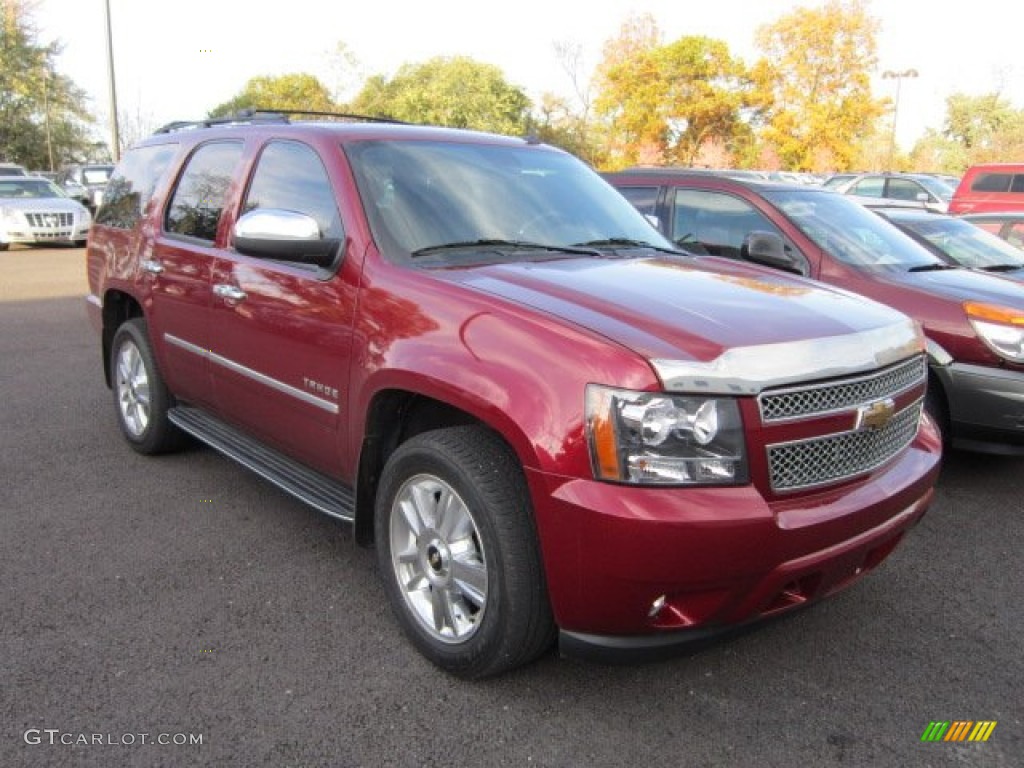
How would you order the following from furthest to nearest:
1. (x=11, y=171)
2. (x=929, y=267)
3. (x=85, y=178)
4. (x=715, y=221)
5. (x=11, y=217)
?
1. (x=85, y=178)
2. (x=11, y=171)
3. (x=11, y=217)
4. (x=715, y=221)
5. (x=929, y=267)

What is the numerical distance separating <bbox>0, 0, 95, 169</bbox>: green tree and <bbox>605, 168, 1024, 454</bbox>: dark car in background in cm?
4650

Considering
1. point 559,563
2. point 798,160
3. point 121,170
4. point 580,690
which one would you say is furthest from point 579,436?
point 798,160

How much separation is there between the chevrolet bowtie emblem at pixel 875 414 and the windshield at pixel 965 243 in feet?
13.2

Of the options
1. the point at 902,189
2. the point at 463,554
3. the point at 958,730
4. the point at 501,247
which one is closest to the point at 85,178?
the point at 902,189

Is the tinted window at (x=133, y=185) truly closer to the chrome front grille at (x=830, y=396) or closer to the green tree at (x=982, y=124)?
the chrome front grille at (x=830, y=396)

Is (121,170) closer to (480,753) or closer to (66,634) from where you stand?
(66,634)

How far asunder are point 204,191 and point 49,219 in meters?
17.0

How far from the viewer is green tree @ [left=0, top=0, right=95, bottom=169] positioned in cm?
4256

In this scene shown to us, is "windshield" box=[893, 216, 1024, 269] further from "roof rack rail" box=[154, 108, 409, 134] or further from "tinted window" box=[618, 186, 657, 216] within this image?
"roof rack rail" box=[154, 108, 409, 134]

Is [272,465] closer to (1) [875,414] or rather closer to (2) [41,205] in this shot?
(1) [875,414]

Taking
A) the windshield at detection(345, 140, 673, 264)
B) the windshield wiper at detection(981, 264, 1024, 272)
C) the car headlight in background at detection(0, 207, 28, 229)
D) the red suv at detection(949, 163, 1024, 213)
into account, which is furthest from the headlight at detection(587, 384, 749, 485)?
the car headlight in background at detection(0, 207, 28, 229)

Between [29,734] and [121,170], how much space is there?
387cm

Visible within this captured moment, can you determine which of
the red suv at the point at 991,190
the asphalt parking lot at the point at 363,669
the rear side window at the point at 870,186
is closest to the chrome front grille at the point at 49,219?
the asphalt parking lot at the point at 363,669

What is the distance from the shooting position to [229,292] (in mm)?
3818
